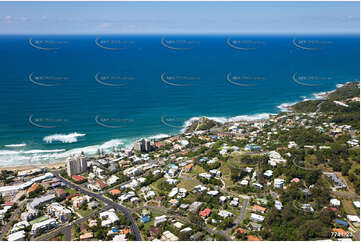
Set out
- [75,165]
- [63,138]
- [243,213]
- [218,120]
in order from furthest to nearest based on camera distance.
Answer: [218,120], [63,138], [75,165], [243,213]

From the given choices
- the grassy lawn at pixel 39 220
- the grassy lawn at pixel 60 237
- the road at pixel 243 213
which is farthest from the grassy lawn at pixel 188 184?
the grassy lawn at pixel 39 220

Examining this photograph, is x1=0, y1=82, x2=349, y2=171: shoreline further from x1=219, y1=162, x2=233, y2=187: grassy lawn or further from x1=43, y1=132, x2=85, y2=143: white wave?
x1=219, y1=162, x2=233, y2=187: grassy lawn

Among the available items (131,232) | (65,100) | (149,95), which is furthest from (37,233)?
(149,95)

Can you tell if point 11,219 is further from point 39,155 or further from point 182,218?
point 39,155

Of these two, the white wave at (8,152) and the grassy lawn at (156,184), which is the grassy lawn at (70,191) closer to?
the grassy lawn at (156,184)

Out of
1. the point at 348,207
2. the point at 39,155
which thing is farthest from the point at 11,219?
the point at 348,207
